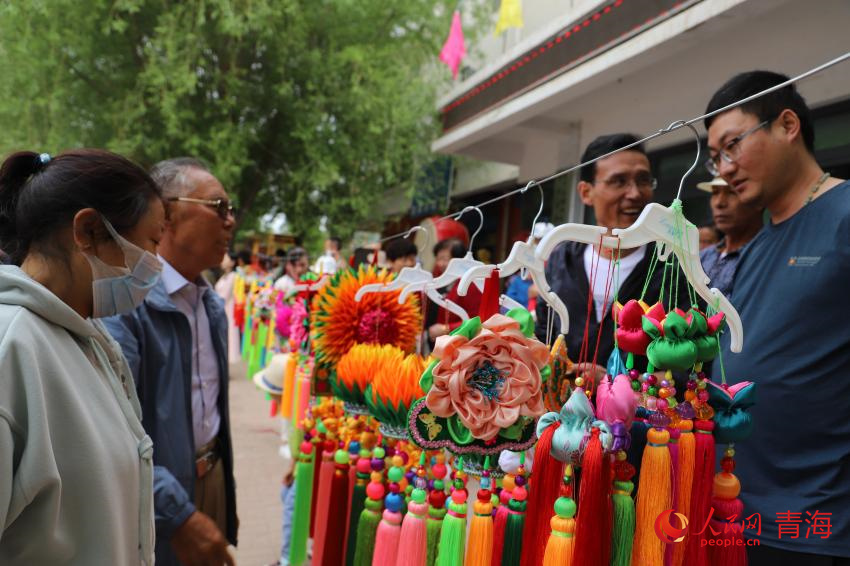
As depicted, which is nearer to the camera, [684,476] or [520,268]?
[684,476]

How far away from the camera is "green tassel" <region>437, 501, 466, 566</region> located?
138 cm

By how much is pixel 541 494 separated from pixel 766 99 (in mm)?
1170

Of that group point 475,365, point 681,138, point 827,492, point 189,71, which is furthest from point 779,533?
point 189,71

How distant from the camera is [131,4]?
7.10 m

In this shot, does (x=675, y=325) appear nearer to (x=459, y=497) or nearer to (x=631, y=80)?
(x=459, y=497)

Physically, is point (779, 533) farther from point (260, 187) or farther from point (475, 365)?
point (260, 187)

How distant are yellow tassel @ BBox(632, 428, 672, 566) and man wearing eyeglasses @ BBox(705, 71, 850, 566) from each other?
478 mm

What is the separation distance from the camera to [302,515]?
2.15 metres

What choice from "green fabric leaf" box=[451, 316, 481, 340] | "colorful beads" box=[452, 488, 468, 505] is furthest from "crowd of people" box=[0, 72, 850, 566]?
"colorful beads" box=[452, 488, 468, 505]

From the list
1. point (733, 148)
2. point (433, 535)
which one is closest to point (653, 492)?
point (433, 535)

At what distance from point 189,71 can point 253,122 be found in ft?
4.33

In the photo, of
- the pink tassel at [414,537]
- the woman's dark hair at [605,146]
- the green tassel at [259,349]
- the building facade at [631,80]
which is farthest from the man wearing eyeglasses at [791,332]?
the green tassel at [259,349]

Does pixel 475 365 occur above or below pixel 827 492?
above

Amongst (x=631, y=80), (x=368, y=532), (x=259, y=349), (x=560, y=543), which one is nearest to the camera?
(x=560, y=543)
